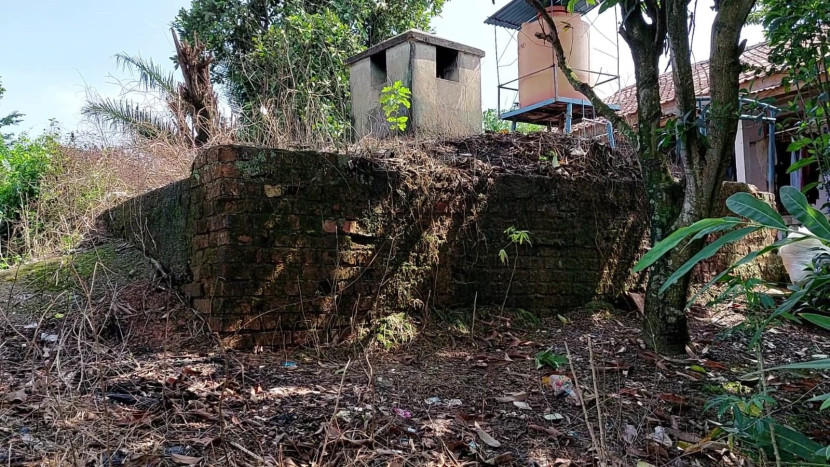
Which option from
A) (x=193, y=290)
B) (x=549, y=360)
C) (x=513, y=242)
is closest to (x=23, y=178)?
(x=193, y=290)

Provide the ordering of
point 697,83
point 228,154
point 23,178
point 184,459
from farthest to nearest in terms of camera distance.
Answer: point 697,83 → point 23,178 → point 228,154 → point 184,459

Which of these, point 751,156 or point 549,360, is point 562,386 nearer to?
point 549,360

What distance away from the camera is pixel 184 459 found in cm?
221

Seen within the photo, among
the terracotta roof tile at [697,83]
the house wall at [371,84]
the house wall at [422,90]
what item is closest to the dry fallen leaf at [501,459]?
the house wall at [422,90]

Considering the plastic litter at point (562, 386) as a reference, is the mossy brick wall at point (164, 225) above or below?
above

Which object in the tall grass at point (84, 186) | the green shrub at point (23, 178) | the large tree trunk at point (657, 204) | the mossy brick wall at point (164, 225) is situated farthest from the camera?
the green shrub at point (23, 178)

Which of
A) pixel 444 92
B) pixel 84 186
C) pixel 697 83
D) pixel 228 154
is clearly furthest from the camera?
pixel 697 83

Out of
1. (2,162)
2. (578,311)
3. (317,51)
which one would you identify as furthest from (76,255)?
(317,51)

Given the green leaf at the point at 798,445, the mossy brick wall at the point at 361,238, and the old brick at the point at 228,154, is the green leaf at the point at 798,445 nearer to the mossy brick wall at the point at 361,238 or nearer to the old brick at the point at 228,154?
the mossy brick wall at the point at 361,238

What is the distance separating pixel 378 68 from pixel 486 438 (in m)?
7.01

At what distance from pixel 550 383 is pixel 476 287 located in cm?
129

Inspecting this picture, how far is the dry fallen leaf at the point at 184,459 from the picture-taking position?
2.20 metres

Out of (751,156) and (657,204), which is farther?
(751,156)

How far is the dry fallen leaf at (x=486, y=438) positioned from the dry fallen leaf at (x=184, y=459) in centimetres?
123
